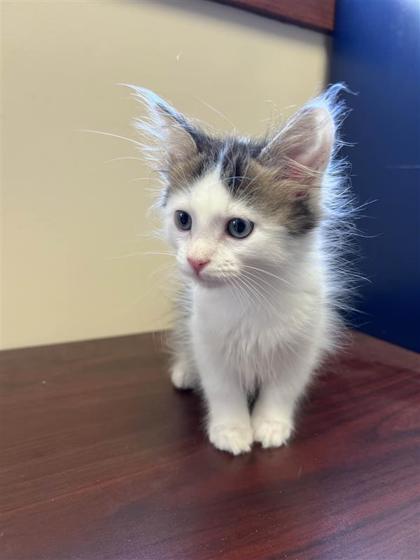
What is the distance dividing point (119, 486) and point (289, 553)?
26 centimetres

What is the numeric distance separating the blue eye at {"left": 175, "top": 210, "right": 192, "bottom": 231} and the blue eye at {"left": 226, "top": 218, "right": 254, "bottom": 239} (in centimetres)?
8

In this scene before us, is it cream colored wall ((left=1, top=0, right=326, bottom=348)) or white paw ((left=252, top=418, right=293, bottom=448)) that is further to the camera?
cream colored wall ((left=1, top=0, right=326, bottom=348))

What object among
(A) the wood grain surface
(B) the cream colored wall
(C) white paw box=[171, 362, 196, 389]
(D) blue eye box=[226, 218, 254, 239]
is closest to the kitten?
(D) blue eye box=[226, 218, 254, 239]

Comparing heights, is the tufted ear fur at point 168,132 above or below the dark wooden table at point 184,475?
above

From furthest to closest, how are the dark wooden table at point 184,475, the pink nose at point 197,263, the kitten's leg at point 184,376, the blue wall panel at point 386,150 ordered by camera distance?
the blue wall panel at point 386,150 < the kitten's leg at point 184,376 < the pink nose at point 197,263 < the dark wooden table at point 184,475

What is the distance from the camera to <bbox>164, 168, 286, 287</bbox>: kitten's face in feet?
2.45

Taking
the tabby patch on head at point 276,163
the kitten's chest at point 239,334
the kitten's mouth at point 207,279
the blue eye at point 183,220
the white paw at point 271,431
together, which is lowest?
the white paw at point 271,431

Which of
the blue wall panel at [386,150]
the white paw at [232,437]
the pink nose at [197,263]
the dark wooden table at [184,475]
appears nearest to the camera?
the dark wooden table at [184,475]

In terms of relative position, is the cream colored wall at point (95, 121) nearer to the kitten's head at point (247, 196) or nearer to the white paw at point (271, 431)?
the kitten's head at point (247, 196)

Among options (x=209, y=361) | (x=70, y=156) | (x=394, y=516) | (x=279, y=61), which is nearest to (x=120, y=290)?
(x=70, y=156)

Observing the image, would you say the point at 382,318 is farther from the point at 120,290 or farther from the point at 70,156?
the point at 70,156

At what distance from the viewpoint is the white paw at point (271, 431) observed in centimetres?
89

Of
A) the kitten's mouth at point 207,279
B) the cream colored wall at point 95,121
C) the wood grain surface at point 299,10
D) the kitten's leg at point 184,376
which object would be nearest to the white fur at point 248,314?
the kitten's mouth at point 207,279

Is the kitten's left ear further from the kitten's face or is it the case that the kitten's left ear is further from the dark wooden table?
the dark wooden table
